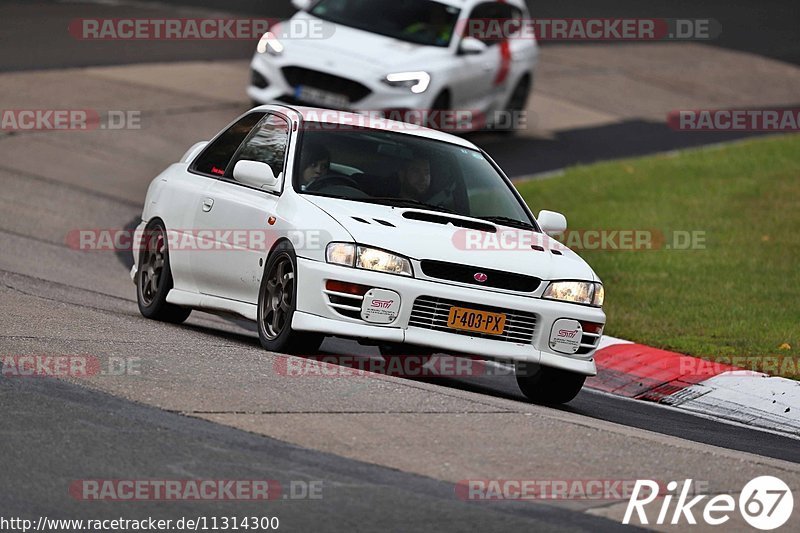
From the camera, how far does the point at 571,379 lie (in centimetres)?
1039

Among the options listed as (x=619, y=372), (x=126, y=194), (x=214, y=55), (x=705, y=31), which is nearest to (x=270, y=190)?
(x=619, y=372)

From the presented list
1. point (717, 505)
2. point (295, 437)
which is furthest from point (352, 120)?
point (717, 505)

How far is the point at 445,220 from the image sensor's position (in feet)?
33.7

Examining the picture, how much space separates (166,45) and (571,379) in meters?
17.4

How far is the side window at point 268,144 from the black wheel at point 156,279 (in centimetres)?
80

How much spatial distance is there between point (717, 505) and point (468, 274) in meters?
2.78

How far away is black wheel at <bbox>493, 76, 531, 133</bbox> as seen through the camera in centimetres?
2330

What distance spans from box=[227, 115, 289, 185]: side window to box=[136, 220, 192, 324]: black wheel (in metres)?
0.80

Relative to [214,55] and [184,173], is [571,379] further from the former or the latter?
[214,55]

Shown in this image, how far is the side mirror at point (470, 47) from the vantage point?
20.8 metres
